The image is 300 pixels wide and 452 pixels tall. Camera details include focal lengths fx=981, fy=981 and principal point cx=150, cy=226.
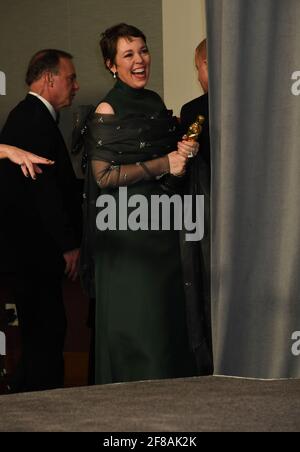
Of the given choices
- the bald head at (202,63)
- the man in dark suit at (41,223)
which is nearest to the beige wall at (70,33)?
the bald head at (202,63)

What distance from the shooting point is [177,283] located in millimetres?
3584

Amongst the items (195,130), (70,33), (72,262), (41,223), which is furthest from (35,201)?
(70,33)

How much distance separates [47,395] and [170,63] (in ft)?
14.1

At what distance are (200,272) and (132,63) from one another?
0.80m

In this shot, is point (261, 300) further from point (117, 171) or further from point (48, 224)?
point (48, 224)

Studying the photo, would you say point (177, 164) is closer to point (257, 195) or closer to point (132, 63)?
point (132, 63)

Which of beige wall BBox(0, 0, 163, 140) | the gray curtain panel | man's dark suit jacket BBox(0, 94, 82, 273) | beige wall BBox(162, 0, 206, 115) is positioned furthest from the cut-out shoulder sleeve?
beige wall BBox(0, 0, 163, 140)

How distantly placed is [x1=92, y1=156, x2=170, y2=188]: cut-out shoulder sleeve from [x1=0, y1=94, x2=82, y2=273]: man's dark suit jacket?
26 cm

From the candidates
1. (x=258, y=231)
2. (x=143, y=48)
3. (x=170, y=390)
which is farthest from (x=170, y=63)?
(x=170, y=390)

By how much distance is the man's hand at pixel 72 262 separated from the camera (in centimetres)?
373

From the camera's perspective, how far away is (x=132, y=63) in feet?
11.5

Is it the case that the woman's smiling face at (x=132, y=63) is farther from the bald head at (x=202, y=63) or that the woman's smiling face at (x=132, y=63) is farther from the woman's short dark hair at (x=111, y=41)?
the bald head at (x=202, y=63)

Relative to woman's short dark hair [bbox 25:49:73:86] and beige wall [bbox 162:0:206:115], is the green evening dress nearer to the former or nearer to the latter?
woman's short dark hair [bbox 25:49:73:86]

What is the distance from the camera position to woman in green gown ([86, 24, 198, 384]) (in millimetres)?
3484
